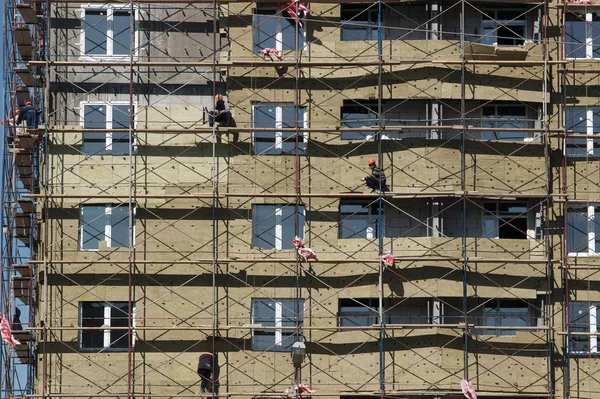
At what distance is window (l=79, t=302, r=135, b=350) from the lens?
40375 mm

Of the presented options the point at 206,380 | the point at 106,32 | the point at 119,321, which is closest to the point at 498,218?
the point at 206,380

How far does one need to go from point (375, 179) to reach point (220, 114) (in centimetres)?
506

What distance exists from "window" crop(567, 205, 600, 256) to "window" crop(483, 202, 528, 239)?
1.43 metres

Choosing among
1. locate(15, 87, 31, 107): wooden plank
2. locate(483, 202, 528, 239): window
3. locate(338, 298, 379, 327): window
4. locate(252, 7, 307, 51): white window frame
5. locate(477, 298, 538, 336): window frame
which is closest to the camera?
locate(338, 298, 379, 327): window

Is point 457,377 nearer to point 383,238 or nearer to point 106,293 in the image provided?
point 383,238

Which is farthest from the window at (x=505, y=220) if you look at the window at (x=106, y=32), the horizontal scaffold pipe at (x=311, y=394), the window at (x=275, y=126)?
the window at (x=106, y=32)

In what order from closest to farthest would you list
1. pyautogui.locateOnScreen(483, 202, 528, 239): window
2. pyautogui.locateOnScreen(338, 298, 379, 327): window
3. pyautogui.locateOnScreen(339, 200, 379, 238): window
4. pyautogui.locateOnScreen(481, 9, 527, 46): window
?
pyautogui.locateOnScreen(338, 298, 379, 327): window < pyautogui.locateOnScreen(339, 200, 379, 238): window < pyautogui.locateOnScreen(483, 202, 528, 239): window < pyautogui.locateOnScreen(481, 9, 527, 46): window

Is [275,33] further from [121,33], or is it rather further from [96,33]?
[96,33]

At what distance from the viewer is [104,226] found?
135 ft

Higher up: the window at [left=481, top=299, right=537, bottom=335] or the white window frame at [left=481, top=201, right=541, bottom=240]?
the white window frame at [left=481, top=201, right=541, bottom=240]

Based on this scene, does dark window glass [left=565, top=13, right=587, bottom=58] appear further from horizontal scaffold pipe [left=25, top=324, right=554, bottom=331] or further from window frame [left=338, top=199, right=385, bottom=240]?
horizontal scaffold pipe [left=25, top=324, right=554, bottom=331]

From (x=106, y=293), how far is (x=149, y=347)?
6.90ft

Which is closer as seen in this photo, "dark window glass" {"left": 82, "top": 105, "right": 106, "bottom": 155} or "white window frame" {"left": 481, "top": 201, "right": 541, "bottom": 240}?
"white window frame" {"left": 481, "top": 201, "right": 541, "bottom": 240}

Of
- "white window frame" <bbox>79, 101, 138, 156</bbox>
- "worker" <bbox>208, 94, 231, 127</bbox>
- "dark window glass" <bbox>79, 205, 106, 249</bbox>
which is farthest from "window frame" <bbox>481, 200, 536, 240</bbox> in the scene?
"dark window glass" <bbox>79, 205, 106, 249</bbox>
